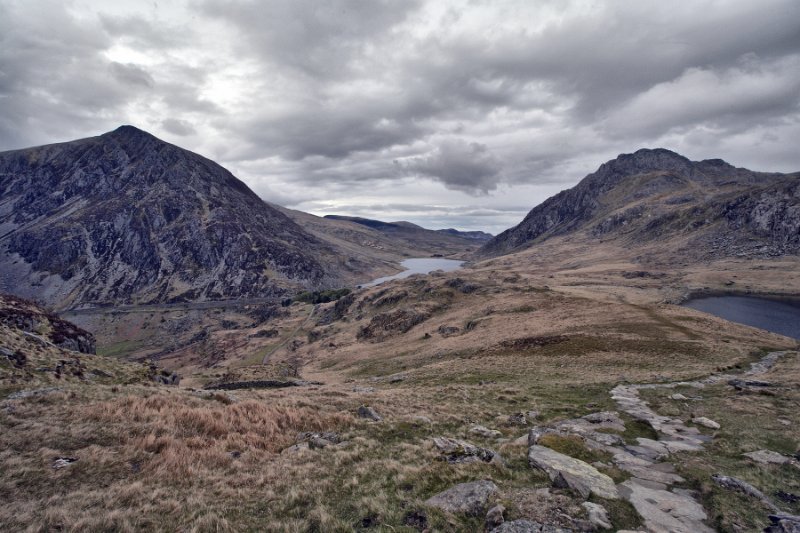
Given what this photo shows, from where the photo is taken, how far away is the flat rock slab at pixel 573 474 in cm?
1024

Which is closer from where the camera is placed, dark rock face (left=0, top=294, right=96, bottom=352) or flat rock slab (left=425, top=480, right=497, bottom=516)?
flat rock slab (left=425, top=480, right=497, bottom=516)

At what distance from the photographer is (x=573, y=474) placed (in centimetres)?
1109

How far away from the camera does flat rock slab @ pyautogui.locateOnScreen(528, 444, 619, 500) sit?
33.6 feet

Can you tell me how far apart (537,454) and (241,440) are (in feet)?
38.4

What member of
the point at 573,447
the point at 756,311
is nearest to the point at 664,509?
the point at 573,447

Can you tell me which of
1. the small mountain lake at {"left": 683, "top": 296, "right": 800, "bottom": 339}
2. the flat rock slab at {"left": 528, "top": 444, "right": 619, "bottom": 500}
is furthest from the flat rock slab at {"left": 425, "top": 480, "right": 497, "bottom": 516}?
the small mountain lake at {"left": 683, "top": 296, "right": 800, "bottom": 339}

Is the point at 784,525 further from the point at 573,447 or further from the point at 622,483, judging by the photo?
the point at 573,447

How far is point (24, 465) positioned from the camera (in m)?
11.2

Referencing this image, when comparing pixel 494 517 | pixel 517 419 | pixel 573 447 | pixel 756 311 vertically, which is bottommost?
pixel 756 311

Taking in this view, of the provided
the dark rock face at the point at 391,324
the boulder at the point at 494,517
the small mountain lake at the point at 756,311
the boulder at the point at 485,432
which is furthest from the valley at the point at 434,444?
the small mountain lake at the point at 756,311

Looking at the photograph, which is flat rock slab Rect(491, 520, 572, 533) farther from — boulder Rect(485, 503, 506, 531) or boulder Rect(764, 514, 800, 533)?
boulder Rect(764, 514, 800, 533)

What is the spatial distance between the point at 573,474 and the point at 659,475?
12.1ft

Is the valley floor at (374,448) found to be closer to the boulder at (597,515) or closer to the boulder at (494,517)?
the boulder at (597,515)

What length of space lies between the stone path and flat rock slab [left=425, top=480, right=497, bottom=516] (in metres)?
3.85
